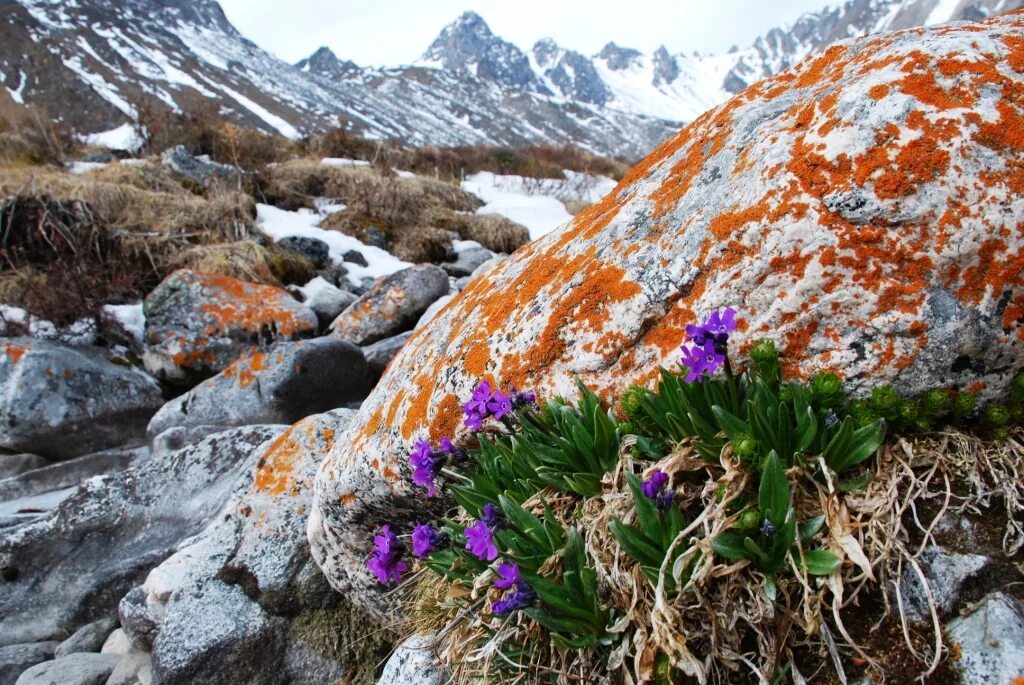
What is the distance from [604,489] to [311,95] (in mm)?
122863

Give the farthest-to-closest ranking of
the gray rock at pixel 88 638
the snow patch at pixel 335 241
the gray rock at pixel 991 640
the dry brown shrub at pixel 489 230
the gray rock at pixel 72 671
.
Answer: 1. the dry brown shrub at pixel 489 230
2. the snow patch at pixel 335 241
3. the gray rock at pixel 88 638
4. the gray rock at pixel 72 671
5. the gray rock at pixel 991 640

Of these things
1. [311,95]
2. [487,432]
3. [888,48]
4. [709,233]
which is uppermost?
[311,95]

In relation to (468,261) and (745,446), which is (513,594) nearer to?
(745,446)

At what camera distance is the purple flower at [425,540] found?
7.70 ft

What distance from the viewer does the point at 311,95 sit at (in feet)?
364

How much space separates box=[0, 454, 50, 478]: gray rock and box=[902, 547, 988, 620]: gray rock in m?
7.18

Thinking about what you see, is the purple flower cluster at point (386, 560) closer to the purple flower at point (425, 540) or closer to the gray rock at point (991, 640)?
the purple flower at point (425, 540)

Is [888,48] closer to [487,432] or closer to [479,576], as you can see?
[487,432]

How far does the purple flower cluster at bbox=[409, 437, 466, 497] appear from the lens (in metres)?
2.48

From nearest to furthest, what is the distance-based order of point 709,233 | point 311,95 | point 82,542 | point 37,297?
point 709,233
point 82,542
point 37,297
point 311,95

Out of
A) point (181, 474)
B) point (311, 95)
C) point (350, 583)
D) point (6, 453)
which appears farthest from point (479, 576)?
point (311, 95)

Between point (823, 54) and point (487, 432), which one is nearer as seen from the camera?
point (487, 432)

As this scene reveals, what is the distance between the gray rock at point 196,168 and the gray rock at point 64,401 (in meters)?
7.57

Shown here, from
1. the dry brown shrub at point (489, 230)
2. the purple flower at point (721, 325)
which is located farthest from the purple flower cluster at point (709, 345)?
the dry brown shrub at point (489, 230)
